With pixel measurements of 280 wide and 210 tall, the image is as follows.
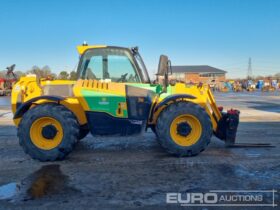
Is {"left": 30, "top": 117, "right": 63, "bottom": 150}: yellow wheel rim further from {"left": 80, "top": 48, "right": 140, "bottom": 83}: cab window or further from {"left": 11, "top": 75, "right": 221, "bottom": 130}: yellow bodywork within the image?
{"left": 80, "top": 48, "right": 140, "bottom": 83}: cab window

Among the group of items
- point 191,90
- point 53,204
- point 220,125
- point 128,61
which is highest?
point 128,61

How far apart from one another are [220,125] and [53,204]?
162 inches

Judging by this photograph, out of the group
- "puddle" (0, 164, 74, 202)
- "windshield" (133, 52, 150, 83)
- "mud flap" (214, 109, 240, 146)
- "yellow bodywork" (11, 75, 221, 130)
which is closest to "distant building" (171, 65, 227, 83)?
"mud flap" (214, 109, 240, 146)

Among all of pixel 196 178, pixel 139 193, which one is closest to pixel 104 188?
pixel 139 193

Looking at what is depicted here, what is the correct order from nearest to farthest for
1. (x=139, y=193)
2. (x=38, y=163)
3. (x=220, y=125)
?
1. (x=139, y=193)
2. (x=38, y=163)
3. (x=220, y=125)

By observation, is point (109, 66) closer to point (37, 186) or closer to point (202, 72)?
point (37, 186)

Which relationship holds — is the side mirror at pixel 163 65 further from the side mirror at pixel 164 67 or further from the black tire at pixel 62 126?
the black tire at pixel 62 126

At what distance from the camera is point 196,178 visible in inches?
197

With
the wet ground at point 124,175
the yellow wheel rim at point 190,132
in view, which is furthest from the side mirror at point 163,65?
the wet ground at point 124,175

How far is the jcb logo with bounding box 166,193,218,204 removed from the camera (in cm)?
Answer: 413

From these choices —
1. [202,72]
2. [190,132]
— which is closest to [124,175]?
[190,132]

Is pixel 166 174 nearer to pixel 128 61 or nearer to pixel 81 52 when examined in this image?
pixel 128 61

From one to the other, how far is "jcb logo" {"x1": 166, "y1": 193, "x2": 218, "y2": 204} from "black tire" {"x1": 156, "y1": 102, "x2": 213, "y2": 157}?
75.8 inches

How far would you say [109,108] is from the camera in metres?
6.32
